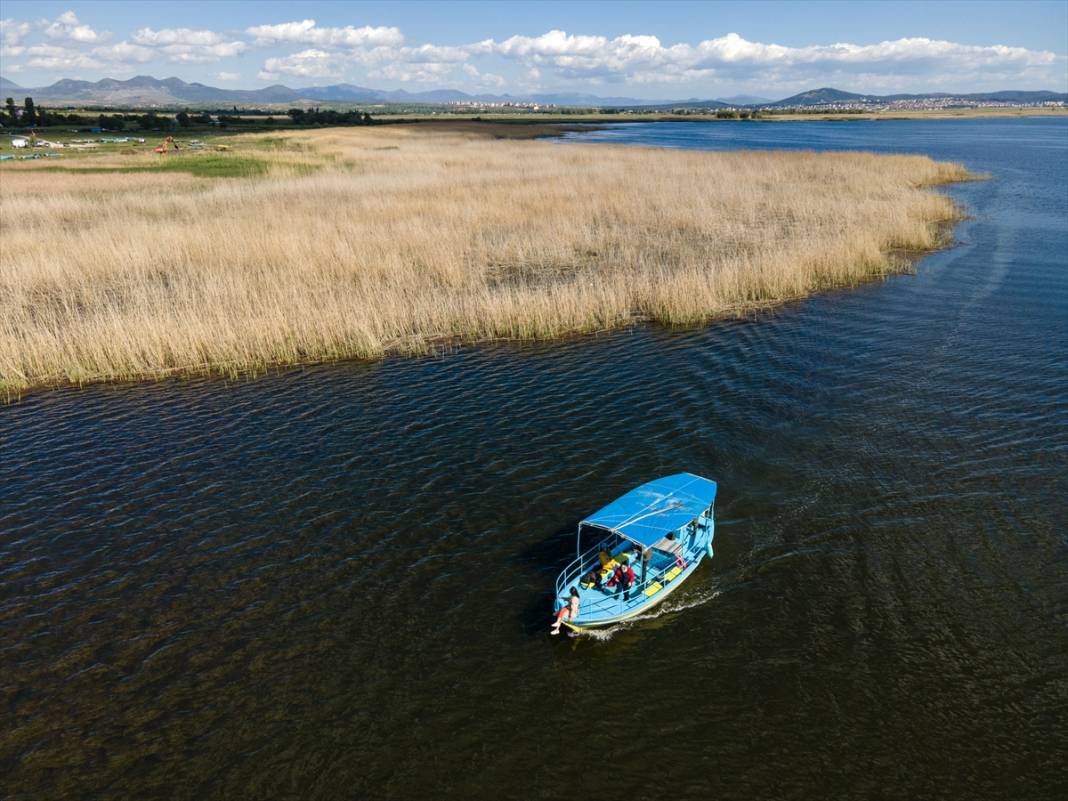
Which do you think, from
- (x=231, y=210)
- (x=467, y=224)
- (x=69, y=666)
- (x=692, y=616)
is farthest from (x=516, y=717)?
(x=231, y=210)

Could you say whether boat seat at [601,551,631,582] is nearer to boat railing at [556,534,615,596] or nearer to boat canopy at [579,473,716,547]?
boat railing at [556,534,615,596]

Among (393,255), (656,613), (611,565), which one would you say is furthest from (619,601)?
(393,255)

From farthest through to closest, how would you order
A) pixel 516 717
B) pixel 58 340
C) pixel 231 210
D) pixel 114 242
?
pixel 231 210
pixel 114 242
pixel 58 340
pixel 516 717

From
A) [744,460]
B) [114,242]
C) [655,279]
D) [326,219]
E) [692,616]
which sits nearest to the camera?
[692,616]

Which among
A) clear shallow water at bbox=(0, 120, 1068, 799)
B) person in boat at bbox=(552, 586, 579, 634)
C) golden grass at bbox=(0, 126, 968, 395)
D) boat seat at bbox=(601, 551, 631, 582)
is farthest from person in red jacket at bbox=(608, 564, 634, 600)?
golden grass at bbox=(0, 126, 968, 395)

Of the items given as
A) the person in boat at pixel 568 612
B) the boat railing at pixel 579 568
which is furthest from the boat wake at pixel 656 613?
the boat railing at pixel 579 568

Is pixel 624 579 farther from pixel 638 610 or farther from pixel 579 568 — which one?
pixel 579 568

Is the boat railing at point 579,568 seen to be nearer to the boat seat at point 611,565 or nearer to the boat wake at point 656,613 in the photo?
the boat seat at point 611,565

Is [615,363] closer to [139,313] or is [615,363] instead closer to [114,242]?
[139,313]
